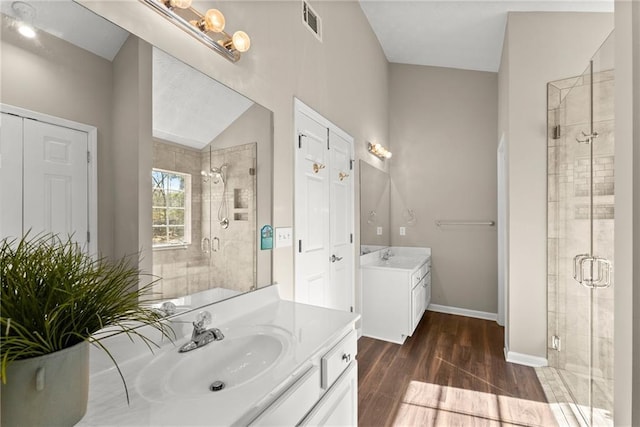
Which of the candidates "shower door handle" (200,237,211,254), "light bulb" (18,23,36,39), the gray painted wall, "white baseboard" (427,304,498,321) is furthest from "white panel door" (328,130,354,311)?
"light bulb" (18,23,36,39)

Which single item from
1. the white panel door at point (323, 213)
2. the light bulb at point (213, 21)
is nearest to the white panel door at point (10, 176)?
the light bulb at point (213, 21)

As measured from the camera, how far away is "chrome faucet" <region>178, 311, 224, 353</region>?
41.0 inches

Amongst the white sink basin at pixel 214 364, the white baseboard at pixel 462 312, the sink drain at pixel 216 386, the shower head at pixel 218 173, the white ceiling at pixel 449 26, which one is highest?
the white ceiling at pixel 449 26

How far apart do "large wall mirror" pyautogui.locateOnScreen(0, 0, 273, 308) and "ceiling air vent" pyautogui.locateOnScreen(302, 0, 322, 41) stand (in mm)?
895

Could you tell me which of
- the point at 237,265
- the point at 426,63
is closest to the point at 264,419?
the point at 237,265

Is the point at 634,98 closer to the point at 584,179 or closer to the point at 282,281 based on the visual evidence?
the point at 584,179

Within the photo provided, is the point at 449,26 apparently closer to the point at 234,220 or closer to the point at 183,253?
the point at 234,220

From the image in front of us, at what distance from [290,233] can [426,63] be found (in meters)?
3.28

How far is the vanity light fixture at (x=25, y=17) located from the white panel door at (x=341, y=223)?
186 cm

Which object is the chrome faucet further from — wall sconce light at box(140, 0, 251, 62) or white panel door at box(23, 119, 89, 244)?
wall sconce light at box(140, 0, 251, 62)

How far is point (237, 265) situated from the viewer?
1461 mm

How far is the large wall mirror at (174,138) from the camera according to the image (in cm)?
81

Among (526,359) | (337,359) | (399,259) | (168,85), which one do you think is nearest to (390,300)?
(399,259)

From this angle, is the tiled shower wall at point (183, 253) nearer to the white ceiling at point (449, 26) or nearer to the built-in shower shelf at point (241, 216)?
the built-in shower shelf at point (241, 216)
